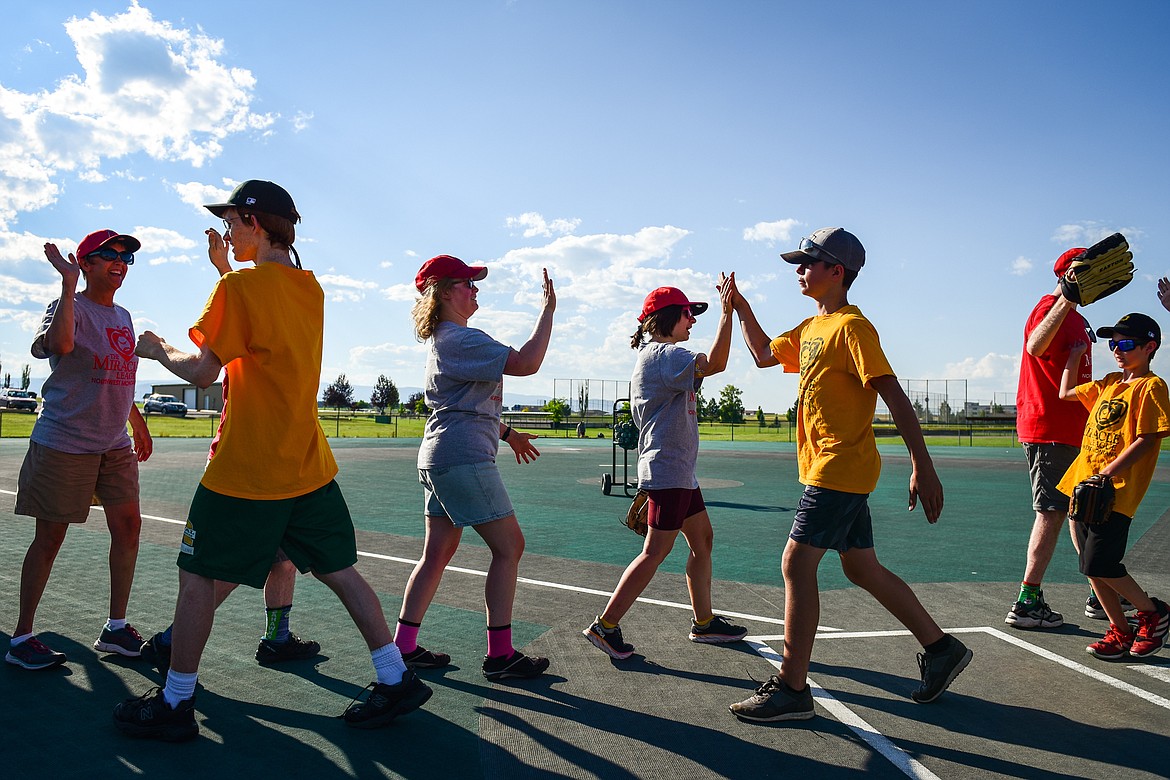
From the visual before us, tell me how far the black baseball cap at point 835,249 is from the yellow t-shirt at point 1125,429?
202 cm

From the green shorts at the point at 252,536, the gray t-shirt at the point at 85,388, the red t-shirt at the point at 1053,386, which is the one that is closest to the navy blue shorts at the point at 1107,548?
the red t-shirt at the point at 1053,386

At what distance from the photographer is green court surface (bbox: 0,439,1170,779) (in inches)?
118

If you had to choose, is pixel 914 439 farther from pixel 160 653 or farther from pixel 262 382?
pixel 160 653

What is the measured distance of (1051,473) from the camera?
4934mm

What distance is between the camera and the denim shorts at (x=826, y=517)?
3.44 meters

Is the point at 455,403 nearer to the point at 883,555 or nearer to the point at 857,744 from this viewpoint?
the point at 857,744

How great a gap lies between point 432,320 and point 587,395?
2758 inches

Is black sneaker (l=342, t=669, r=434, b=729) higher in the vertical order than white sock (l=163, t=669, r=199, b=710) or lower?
lower

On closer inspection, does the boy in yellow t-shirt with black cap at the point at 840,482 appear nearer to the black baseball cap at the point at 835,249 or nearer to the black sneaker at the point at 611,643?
the black baseball cap at the point at 835,249

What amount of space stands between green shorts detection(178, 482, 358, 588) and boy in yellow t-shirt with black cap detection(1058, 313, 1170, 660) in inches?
158

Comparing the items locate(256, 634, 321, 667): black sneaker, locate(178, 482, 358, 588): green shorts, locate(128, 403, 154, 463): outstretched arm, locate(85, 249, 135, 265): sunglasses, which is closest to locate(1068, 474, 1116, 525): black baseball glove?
locate(178, 482, 358, 588): green shorts

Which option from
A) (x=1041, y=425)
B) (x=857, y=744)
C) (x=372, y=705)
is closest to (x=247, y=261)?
(x=372, y=705)

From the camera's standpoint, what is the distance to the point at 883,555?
7500mm

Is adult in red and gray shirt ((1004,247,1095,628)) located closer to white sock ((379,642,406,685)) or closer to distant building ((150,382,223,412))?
white sock ((379,642,406,685))
